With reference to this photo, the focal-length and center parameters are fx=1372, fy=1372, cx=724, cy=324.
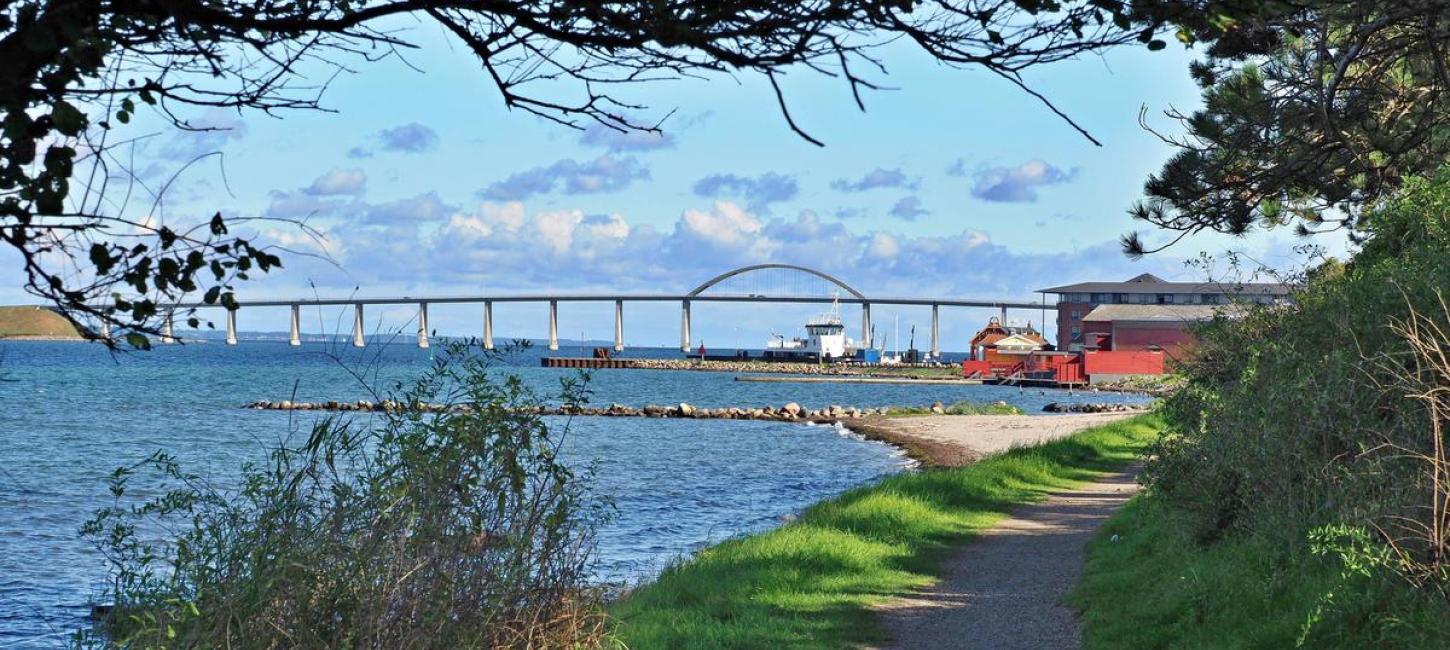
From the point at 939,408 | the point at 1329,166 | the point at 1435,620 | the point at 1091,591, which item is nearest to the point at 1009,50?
the point at 1435,620

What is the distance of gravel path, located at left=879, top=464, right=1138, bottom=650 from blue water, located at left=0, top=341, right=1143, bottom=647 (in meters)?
3.36

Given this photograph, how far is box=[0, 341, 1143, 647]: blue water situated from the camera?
705 inches

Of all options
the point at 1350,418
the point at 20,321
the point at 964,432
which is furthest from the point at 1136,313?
the point at 20,321

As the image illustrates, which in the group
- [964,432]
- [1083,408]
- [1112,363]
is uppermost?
[1112,363]

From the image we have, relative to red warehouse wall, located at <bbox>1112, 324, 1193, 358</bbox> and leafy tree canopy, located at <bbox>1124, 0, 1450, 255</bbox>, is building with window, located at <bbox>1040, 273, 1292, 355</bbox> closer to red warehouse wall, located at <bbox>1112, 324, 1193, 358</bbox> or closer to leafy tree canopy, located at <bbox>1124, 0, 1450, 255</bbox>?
red warehouse wall, located at <bbox>1112, 324, 1193, 358</bbox>

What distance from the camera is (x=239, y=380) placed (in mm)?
97500

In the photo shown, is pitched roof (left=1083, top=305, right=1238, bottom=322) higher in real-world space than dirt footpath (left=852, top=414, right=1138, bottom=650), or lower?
higher

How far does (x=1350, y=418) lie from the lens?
27.8 ft

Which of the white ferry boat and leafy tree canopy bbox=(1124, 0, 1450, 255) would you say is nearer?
leafy tree canopy bbox=(1124, 0, 1450, 255)

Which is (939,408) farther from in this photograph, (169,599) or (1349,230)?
(169,599)

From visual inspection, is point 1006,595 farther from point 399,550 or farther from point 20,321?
point 20,321

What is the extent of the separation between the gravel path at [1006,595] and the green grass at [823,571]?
30 cm

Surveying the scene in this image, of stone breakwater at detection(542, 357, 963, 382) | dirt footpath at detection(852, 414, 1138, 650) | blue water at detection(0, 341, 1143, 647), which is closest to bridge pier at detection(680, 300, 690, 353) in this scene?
stone breakwater at detection(542, 357, 963, 382)

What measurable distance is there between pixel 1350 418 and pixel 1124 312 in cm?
9165
